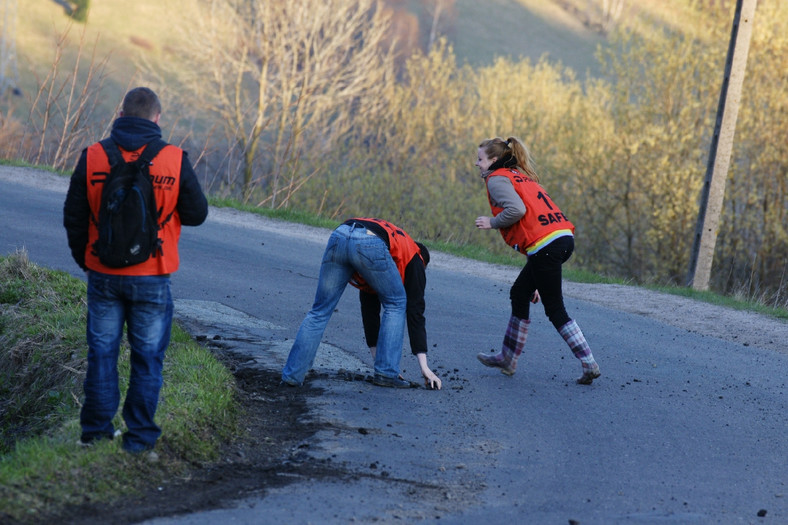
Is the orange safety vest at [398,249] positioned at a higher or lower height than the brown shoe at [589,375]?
higher

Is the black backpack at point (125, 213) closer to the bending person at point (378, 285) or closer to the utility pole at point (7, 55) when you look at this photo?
the bending person at point (378, 285)

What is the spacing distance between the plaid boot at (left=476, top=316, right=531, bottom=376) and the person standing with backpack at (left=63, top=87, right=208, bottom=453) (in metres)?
3.42

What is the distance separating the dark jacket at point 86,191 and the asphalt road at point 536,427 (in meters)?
1.45

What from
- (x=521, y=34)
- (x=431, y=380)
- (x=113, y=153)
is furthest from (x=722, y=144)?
(x=521, y=34)

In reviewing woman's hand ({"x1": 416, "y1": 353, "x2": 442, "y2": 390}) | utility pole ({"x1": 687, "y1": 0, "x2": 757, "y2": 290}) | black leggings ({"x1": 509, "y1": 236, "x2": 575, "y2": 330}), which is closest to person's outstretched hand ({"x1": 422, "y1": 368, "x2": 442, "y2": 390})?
woman's hand ({"x1": 416, "y1": 353, "x2": 442, "y2": 390})

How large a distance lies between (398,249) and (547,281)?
4.53 feet

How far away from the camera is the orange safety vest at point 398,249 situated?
618 cm

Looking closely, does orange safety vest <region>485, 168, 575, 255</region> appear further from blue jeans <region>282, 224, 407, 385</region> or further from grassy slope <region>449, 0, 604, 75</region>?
grassy slope <region>449, 0, 604, 75</region>

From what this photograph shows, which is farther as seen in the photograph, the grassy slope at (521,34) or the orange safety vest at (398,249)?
the grassy slope at (521,34)

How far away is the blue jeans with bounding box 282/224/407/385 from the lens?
606 centimetres

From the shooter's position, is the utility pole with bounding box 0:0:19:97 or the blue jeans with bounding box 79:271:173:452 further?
the utility pole with bounding box 0:0:19:97

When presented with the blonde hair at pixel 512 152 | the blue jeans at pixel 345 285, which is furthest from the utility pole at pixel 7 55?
the blue jeans at pixel 345 285

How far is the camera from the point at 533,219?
22.0 ft

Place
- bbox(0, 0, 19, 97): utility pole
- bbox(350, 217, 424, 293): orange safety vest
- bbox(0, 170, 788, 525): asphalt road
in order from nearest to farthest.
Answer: bbox(0, 170, 788, 525): asphalt road < bbox(350, 217, 424, 293): orange safety vest < bbox(0, 0, 19, 97): utility pole
